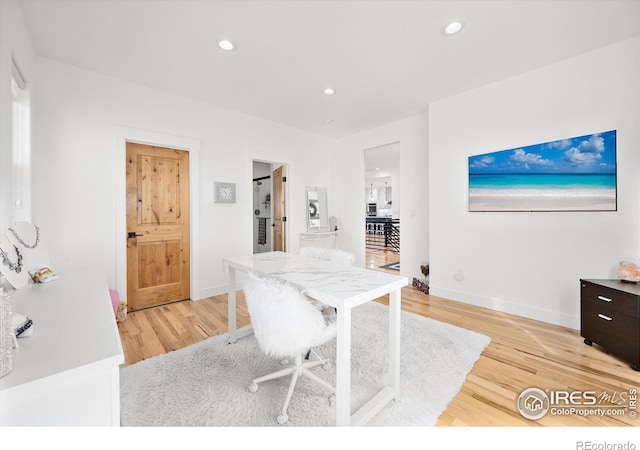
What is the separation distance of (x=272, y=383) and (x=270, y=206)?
14.2 feet

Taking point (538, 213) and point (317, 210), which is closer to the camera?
point (538, 213)

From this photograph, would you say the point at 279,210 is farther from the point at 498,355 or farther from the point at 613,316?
the point at 613,316

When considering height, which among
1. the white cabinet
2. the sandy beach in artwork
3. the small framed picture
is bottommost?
the white cabinet

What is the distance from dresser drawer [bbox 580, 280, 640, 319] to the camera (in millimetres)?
2025

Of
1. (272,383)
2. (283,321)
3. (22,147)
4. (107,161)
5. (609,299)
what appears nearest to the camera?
(283,321)

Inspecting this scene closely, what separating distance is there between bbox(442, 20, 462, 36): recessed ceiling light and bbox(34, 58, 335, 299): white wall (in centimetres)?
292

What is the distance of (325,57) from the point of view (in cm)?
266

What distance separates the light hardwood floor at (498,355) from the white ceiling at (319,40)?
270cm

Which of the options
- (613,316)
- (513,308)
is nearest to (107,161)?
(513,308)

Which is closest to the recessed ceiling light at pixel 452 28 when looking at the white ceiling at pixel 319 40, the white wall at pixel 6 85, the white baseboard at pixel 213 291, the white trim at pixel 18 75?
the white ceiling at pixel 319 40

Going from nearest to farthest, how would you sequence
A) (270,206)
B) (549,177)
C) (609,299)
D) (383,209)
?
(609,299)
(549,177)
(270,206)
(383,209)

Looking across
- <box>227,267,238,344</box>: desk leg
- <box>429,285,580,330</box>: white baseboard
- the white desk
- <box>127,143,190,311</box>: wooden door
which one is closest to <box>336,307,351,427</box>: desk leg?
the white desk

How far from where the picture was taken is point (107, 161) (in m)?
3.03

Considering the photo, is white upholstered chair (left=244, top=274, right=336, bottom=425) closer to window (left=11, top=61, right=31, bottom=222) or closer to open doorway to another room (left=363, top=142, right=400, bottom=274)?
window (left=11, top=61, right=31, bottom=222)
